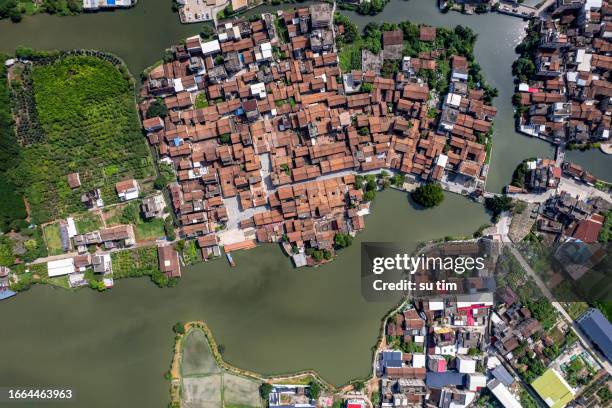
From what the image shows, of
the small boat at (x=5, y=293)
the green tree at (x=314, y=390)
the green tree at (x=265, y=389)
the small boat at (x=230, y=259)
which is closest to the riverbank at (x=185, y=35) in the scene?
the small boat at (x=230, y=259)

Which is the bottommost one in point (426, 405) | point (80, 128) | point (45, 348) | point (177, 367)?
point (426, 405)

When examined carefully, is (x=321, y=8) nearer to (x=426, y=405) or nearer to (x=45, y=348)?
(x=426, y=405)

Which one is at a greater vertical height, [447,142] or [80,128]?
[80,128]

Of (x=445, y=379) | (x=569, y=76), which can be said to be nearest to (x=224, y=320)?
(x=445, y=379)

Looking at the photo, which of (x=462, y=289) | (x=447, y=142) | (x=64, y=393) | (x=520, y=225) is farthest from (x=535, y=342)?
(x=64, y=393)

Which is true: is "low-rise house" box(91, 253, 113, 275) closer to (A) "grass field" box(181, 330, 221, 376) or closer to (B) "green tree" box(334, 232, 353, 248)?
(A) "grass field" box(181, 330, 221, 376)
